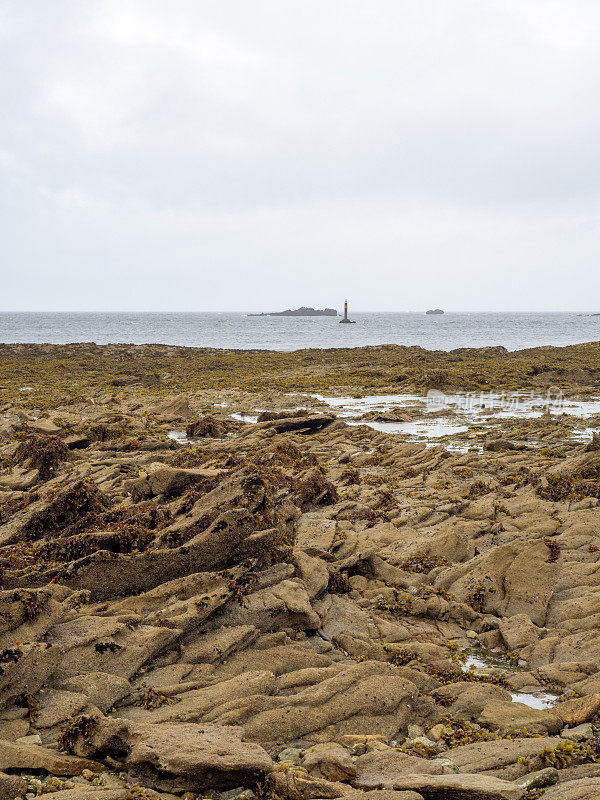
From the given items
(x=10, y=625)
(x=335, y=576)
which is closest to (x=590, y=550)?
(x=335, y=576)

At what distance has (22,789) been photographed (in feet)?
19.6

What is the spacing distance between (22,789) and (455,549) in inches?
380

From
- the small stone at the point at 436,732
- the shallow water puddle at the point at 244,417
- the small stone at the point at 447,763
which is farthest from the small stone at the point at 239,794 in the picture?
the shallow water puddle at the point at 244,417

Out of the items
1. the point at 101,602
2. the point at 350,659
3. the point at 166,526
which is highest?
the point at 166,526

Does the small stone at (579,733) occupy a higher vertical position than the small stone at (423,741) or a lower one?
higher

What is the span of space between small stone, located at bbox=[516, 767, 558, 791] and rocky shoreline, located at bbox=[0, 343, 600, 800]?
20 mm

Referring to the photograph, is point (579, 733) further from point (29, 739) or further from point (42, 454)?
point (42, 454)

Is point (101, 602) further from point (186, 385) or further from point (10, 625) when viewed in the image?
point (186, 385)

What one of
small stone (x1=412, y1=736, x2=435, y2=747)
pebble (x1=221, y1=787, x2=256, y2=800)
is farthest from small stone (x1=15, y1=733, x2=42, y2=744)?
small stone (x1=412, y1=736, x2=435, y2=747)

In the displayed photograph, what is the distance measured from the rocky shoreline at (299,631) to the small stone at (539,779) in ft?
0.07

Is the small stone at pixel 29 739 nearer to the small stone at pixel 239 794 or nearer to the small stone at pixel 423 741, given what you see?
the small stone at pixel 239 794

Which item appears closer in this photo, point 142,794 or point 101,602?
point 142,794

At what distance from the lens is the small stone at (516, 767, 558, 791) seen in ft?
20.7

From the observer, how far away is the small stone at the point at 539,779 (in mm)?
6297
